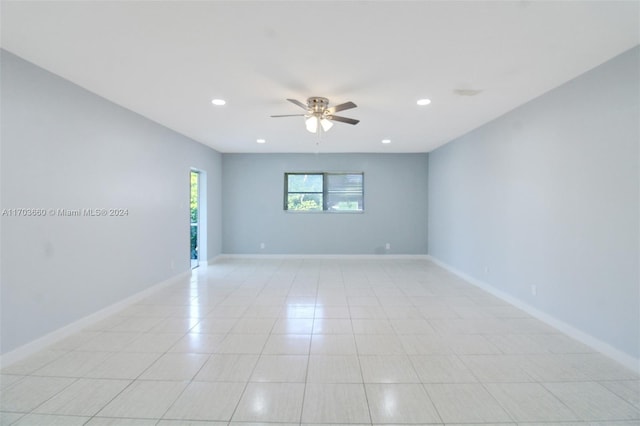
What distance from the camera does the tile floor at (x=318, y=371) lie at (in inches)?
75.6

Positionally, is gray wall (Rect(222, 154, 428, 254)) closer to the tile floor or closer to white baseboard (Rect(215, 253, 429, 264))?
white baseboard (Rect(215, 253, 429, 264))

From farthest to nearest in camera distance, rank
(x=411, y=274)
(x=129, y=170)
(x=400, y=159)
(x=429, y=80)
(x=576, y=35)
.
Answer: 1. (x=400, y=159)
2. (x=411, y=274)
3. (x=129, y=170)
4. (x=429, y=80)
5. (x=576, y=35)

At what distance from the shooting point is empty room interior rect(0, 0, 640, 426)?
197 cm

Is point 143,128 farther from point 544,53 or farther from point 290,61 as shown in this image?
point 544,53

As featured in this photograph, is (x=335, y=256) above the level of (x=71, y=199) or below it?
below

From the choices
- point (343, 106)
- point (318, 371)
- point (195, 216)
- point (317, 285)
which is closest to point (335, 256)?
point (317, 285)

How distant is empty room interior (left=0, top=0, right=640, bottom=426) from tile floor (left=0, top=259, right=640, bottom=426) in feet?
0.06

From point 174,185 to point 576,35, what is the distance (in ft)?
17.0

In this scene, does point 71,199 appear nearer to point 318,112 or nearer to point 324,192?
point 318,112

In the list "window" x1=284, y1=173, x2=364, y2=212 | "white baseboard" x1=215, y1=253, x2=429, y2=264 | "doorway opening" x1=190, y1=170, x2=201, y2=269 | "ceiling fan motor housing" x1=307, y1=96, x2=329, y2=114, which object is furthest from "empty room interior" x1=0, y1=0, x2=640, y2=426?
"window" x1=284, y1=173, x2=364, y2=212

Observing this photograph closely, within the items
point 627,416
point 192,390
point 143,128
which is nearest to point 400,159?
point 143,128

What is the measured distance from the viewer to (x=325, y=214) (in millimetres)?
7211

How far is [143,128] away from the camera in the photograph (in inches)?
165

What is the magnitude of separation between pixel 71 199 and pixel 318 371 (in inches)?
115
